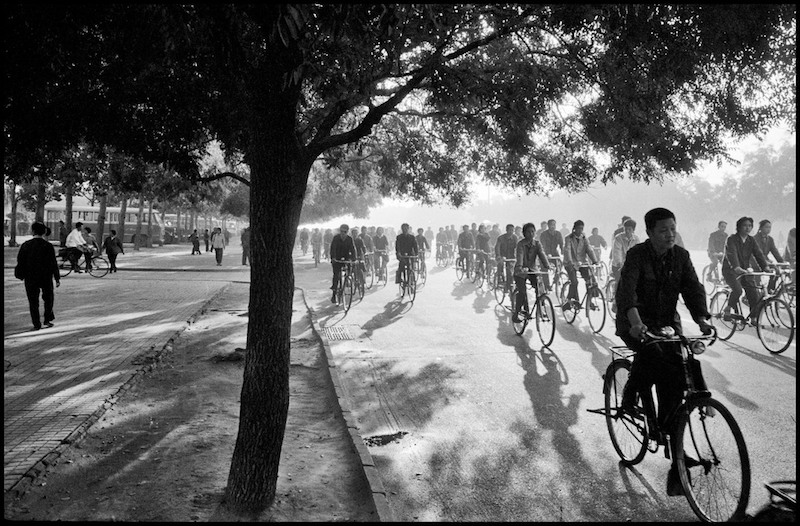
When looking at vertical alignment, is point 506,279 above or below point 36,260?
below

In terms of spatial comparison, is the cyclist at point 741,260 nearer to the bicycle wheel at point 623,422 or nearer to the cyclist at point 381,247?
A: the bicycle wheel at point 623,422

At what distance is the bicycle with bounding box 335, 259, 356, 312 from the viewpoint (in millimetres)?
12956

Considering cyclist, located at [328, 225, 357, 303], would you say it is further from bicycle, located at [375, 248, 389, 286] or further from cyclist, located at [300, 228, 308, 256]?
cyclist, located at [300, 228, 308, 256]

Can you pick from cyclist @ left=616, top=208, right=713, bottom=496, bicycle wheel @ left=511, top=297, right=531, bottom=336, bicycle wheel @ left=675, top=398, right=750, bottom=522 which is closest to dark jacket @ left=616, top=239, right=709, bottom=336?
cyclist @ left=616, top=208, right=713, bottom=496

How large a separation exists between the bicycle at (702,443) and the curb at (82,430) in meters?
4.11

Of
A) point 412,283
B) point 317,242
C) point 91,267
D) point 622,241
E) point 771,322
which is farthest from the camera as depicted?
point 317,242

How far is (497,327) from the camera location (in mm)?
10586

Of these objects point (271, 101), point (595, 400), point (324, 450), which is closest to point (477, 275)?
point (595, 400)

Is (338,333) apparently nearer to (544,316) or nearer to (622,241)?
(544,316)

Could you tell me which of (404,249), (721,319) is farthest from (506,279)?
(721,319)

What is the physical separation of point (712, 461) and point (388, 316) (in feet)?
28.9

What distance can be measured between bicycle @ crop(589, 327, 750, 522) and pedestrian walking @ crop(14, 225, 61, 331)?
9.31 m

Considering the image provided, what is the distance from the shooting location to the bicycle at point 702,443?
3.38 metres

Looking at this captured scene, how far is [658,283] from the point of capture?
4133 mm
